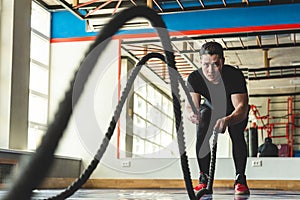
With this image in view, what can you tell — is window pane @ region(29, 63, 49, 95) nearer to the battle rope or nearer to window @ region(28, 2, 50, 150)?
window @ region(28, 2, 50, 150)

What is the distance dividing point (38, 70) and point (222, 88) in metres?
5.53

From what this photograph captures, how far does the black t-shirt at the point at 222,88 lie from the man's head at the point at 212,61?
0.04m

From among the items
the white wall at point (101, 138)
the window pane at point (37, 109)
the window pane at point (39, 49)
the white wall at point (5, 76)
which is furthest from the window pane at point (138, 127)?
the white wall at point (5, 76)

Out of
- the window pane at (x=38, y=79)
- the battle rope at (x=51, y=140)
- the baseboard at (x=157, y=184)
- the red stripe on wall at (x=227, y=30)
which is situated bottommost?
the baseboard at (x=157, y=184)

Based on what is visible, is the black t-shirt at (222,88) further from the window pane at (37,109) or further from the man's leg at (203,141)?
the window pane at (37,109)

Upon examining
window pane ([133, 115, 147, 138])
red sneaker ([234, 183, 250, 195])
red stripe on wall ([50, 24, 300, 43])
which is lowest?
red sneaker ([234, 183, 250, 195])

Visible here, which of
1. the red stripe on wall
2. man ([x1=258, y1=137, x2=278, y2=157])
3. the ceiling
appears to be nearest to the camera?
man ([x1=258, y1=137, x2=278, y2=157])

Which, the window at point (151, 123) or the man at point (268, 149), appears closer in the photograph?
the man at point (268, 149)

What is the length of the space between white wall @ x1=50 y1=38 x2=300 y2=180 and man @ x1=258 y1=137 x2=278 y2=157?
9 cm

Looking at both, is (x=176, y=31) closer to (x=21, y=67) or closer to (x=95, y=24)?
(x=95, y=24)

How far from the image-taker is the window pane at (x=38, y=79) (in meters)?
8.95

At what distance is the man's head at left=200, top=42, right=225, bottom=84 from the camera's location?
4062mm

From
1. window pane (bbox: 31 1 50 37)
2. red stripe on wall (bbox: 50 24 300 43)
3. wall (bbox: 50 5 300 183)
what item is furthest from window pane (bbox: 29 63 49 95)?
red stripe on wall (bbox: 50 24 300 43)

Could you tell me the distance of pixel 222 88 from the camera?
4098 millimetres
